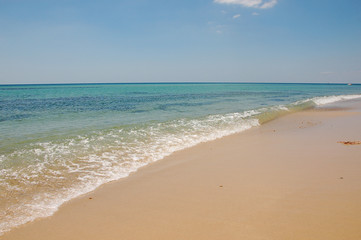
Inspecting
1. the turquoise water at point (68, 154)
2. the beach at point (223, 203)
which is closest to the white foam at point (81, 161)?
the turquoise water at point (68, 154)

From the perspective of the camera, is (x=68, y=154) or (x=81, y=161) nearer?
(x=81, y=161)

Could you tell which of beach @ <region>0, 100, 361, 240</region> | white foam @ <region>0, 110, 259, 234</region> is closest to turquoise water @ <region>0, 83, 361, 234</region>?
white foam @ <region>0, 110, 259, 234</region>

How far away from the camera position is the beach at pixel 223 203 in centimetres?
341

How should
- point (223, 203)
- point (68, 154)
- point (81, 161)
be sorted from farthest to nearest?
point (68, 154) < point (81, 161) < point (223, 203)

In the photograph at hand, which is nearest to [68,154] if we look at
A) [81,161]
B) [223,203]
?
[81,161]

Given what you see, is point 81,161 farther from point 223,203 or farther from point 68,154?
point 223,203

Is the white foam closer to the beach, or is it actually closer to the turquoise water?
the turquoise water

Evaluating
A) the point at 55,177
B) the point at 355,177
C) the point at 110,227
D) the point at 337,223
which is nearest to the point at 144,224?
the point at 110,227

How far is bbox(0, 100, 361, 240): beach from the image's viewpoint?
3410 millimetres

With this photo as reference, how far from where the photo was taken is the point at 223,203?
4.26 metres

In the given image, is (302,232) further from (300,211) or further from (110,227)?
(110,227)

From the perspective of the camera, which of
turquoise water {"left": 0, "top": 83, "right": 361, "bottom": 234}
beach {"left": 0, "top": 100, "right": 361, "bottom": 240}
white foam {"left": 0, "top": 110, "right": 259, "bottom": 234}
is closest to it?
beach {"left": 0, "top": 100, "right": 361, "bottom": 240}

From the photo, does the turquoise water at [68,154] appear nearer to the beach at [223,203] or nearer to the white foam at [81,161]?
the white foam at [81,161]

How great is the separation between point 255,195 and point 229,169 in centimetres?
173
